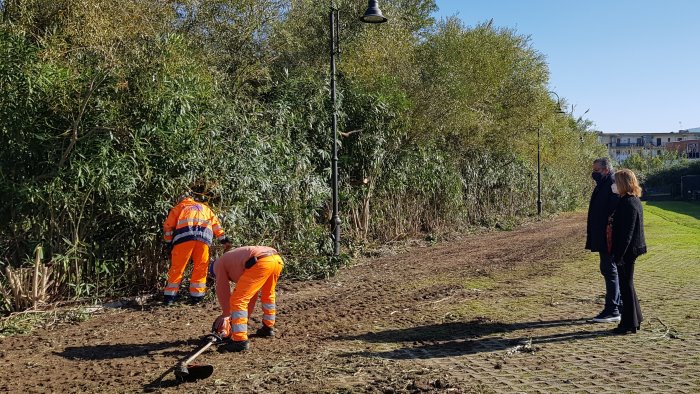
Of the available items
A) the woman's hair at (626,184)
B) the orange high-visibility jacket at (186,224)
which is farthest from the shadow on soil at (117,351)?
the woman's hair at (626,184)

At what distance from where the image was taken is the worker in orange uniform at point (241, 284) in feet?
19.7

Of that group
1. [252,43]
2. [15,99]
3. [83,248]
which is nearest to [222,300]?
[83,248]

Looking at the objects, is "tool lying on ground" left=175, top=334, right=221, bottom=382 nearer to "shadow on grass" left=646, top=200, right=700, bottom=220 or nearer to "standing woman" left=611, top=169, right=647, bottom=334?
"standing woman" left=611, top=169, right=647, bottom=334

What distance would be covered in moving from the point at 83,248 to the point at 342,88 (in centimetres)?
777

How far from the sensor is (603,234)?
6793mm

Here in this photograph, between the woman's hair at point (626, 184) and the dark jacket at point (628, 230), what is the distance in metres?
0.05

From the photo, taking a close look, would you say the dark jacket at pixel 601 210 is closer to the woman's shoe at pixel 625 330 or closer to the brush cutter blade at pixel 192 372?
the woman's shoe at pixel 625 330

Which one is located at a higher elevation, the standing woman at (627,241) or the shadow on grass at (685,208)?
the standing woman at (627,241)

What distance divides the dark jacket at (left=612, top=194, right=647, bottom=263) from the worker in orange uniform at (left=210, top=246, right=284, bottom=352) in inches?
138

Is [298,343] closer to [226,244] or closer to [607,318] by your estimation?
[226,244]

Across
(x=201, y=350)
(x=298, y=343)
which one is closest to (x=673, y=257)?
(x=298, y=343)

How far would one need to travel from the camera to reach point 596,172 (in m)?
7.09

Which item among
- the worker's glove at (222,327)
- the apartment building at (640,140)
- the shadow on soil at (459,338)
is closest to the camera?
the shadow on soil at (459,338)

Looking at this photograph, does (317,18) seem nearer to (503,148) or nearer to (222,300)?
(503,148)
